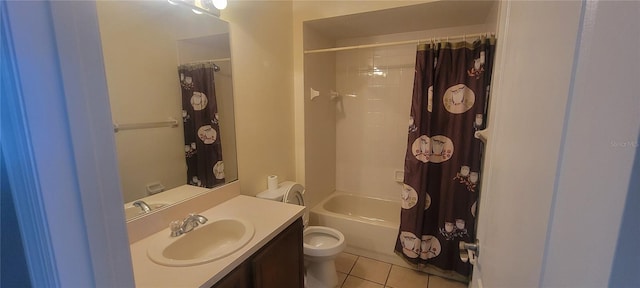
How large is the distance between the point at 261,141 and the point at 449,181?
5.18 feet

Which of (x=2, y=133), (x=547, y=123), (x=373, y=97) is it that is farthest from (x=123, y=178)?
(x=373, y=97)

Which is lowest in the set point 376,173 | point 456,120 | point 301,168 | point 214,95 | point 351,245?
point 351,245

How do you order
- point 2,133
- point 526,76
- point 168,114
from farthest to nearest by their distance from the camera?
point 168,114 → point 526,76 → point 2,133

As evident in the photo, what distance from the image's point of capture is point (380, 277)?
88.0 inches

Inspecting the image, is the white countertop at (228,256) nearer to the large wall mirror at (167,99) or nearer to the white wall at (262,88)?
the large wall mirror at (167,99)

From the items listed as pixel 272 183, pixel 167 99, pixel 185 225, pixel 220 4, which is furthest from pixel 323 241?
pixel 220 4

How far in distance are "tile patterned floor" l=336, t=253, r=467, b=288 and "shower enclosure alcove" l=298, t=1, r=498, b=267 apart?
106mm

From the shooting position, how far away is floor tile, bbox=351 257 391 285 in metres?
2.23

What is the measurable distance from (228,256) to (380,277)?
162 centimetres

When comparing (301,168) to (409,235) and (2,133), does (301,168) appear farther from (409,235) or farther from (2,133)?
(2,133)

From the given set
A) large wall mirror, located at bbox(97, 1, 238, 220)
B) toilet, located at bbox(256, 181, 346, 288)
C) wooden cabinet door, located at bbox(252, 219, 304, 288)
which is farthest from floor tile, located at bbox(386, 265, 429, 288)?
large wall mirror, located at bbox(97, 1, 238, 220)

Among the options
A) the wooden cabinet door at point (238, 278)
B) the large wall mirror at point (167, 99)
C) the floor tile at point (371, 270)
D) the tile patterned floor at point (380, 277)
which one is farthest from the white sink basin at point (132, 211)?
the floor tile at point (371, 270)

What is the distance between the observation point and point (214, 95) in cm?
167

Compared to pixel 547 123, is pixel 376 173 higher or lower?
lower
